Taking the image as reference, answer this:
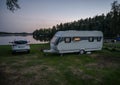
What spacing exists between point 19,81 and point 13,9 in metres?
7.13

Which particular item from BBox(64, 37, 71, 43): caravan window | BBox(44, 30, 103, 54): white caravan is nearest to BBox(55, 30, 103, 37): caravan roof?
BBox(44, 30, 103, 54): white caravan

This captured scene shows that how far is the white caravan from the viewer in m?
15.4

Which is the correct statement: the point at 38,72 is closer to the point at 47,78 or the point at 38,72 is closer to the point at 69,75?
the point at 47,78

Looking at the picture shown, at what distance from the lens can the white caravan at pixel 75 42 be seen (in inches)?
607

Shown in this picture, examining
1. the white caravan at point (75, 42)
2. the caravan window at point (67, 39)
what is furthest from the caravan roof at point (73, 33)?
the caravan window at point (67, 39)

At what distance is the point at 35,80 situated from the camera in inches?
313

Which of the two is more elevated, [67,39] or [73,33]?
[73,33]

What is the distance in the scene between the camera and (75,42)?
16219 mm

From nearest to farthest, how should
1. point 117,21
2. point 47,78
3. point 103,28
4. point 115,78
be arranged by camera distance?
1. point 47,78
2. point 115,78
3. point 117,21
4. point 103,28

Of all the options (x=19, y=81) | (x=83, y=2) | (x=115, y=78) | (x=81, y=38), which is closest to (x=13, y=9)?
(x=19, y=81)

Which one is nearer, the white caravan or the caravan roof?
the white caravan

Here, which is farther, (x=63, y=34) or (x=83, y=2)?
(x=83, y=2)

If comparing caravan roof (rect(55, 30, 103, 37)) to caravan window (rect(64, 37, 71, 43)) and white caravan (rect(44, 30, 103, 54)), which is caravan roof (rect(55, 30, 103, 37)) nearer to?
white caravan (rect(44, 30, 103, 54))

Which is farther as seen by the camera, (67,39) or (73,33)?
(73,33)
